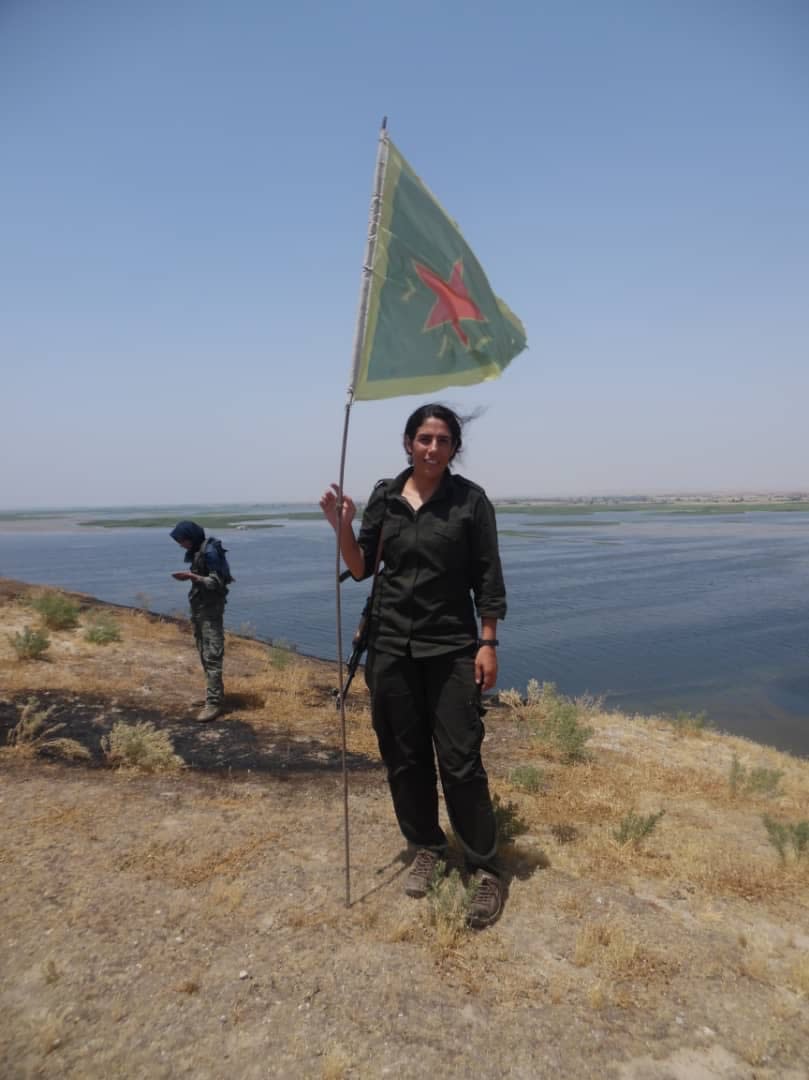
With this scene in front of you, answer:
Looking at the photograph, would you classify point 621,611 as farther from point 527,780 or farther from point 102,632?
point 527,780

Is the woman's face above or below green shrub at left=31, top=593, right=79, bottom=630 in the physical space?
above

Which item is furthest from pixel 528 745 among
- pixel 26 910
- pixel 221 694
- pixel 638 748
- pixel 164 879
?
pixel 26 910

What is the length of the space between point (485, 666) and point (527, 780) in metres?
2.62

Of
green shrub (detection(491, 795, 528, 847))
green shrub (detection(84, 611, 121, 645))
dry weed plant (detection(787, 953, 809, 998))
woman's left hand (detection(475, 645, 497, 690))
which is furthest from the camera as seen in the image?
green shrub (detection(84, 611, 121, 645))

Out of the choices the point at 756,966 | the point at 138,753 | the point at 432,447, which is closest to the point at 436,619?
the point at 432,447

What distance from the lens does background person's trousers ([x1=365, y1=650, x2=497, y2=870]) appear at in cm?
319

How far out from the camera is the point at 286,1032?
8.02 ft

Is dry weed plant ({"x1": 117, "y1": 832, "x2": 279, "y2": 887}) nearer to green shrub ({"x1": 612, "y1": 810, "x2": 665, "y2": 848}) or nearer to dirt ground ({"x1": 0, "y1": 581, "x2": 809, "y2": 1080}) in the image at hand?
dirt ground ({"x1": 0, "y1": 581, "x2": 809, "y2": 1080})

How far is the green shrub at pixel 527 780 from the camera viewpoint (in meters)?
5.22

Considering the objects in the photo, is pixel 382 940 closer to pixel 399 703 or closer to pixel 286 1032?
pixel 286 1032

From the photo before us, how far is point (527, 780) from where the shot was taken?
5.23 meters

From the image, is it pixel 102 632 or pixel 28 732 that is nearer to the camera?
pixel 28 732

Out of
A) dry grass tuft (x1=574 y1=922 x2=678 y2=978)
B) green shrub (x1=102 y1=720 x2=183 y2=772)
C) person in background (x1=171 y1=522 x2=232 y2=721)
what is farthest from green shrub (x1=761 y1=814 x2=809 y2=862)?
person in background (x1=171 y1=522 x2=232 y2=721)

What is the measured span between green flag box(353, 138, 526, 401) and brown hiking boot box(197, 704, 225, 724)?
15.8ft
